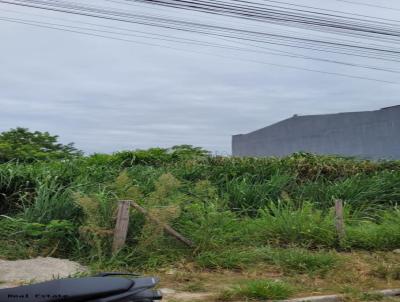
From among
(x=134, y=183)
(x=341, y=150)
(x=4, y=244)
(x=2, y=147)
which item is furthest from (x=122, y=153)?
(x=341, y=150)

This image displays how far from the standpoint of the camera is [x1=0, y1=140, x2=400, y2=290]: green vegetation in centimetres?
724

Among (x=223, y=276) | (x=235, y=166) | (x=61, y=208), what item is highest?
(x=235, y=166)

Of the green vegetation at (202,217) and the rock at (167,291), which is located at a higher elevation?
the green vegetation at (202,217)

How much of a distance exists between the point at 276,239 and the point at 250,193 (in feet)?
7.36

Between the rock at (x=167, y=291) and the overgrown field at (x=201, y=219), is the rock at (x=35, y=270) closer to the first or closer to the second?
the overgrown field at (x=201, y=219)

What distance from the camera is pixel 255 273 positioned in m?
6.84

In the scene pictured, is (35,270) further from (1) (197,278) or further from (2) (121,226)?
(1) (197,278)

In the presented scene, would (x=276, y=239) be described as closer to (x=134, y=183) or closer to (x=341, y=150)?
(x=134, y=183)

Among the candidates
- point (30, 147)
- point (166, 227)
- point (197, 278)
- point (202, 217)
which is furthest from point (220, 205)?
point (30, 147)

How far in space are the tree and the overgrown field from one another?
7.73 feet

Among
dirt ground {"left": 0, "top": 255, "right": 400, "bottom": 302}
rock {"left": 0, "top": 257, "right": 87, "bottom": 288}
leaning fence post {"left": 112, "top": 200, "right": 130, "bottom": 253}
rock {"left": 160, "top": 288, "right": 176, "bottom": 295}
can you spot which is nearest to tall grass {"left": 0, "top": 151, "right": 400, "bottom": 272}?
leaning fence post {"left": 112, "top": 200, "right": 130, "bottom": 253}

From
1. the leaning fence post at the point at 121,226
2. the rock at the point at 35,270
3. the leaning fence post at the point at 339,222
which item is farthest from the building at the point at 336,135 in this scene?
the rock at the point at 35,270

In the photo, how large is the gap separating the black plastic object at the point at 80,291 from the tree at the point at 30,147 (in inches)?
421

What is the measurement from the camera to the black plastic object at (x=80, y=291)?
2.47m
